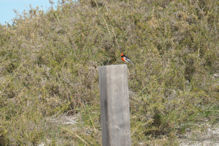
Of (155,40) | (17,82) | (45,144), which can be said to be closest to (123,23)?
(155,40)

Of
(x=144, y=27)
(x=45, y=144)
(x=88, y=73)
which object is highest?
(x=144, y=27)

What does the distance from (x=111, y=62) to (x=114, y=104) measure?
4161mm

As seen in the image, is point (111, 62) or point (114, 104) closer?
point (114, 104)

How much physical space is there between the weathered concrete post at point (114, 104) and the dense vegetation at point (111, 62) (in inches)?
55.6

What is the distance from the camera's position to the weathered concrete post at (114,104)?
247cm

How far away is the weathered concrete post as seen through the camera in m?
2.47

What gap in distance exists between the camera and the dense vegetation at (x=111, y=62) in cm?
434

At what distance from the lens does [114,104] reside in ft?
8.18

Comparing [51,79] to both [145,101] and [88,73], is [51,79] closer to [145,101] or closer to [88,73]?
[88,73]

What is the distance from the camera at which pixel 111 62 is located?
662 centimetres

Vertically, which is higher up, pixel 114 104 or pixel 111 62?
pixel 111 62

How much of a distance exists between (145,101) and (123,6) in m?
4.41

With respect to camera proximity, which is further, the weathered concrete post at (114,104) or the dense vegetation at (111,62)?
the dense vegetation at (111,62)

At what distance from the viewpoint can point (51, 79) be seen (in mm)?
5793
